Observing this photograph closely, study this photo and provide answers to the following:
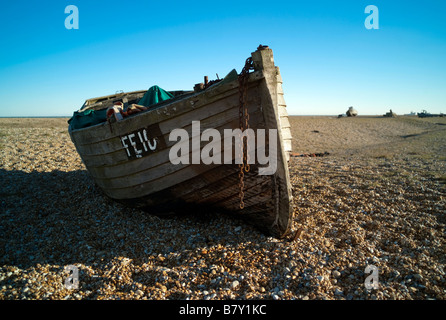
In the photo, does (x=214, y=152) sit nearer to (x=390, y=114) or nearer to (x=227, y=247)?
(x=227, y=247)

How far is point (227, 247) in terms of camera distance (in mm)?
4234

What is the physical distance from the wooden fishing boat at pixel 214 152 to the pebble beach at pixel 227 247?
0.60m

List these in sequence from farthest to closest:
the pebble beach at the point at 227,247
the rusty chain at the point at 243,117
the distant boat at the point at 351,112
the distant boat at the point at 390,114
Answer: the distant boat at the point at 351,112 < the distant boat at the point at 390,114 < the rusty chain at the point at 243,117 < the pebble beach at the point at 227,247

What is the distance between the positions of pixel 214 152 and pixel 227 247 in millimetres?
1659

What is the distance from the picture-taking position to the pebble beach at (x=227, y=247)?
10.8ft

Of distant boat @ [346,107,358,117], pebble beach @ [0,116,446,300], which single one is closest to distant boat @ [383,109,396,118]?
distant boat @ [346,107,358,117]

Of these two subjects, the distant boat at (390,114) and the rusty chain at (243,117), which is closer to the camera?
the rusty chain at (243,117)

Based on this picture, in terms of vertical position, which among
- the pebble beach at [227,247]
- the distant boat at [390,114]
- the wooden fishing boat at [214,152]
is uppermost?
the distant boat at [390,114]

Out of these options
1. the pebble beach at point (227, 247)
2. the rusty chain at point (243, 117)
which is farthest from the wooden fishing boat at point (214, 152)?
the pebble beach at point (227, 247)

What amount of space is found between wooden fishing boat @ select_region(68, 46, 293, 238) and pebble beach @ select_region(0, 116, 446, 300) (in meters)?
0.60

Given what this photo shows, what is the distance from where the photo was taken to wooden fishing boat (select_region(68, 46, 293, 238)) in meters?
3.84

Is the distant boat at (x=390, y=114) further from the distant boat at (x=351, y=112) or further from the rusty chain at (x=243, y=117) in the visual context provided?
the rusty chain at (x=243, y=117)

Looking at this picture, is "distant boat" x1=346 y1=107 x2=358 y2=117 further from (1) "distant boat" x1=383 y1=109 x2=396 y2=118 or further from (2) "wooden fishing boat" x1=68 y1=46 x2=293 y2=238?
(2) "wooden fishing boat" x1=68 y1=46 x2=293 y2=238

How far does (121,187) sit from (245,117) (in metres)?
3.04
